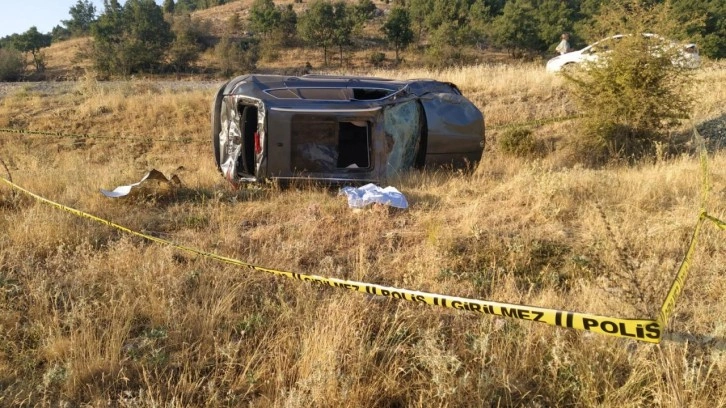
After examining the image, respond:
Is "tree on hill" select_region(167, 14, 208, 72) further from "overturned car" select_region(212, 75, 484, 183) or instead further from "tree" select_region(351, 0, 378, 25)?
"overturned car" select_region(212, 75, 484, 183)

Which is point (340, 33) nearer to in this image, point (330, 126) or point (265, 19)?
point (265, 19)

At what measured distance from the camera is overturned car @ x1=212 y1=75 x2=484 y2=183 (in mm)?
6383

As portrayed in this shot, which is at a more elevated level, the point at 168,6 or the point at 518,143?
the point at 168,6

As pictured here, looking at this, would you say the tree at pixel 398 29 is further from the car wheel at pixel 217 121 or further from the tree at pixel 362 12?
the car wheel at pixel 217 121

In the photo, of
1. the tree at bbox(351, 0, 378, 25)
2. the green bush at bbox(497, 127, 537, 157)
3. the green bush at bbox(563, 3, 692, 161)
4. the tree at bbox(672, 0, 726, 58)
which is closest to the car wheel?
the green bush at bbox(497, 127, 537, 157)

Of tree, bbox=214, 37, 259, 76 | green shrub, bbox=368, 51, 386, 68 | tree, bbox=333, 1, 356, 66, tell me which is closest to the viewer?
tree, bbox=214, 37, 259, 76

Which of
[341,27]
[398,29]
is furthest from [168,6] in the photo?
[398,29]

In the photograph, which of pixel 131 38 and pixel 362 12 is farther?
pixel 362 12

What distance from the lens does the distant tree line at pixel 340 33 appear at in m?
26.1

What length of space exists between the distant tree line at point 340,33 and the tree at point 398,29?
69 mm

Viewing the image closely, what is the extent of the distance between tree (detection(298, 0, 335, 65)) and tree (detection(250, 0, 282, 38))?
157 inches

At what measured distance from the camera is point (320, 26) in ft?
104

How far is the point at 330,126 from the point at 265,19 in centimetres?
3239

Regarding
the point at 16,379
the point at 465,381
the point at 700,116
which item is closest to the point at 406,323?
the point at 465,381
